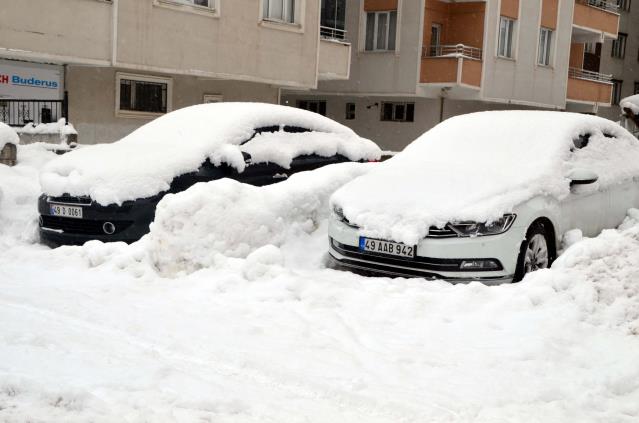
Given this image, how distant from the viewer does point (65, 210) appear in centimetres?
860

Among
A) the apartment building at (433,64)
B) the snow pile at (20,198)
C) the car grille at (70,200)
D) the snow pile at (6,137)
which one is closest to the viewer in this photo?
the car grille at (70,200)

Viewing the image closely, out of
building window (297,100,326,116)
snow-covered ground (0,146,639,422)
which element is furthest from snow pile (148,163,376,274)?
building window (297,100,326,116)

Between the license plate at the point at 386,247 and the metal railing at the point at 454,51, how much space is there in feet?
70.7

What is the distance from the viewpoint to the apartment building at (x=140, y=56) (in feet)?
57.7

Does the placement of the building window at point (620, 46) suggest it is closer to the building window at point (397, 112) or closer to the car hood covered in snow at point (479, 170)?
the building window at point (397, 112)

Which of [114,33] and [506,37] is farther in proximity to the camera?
[506,37]

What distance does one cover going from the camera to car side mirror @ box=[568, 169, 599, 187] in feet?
25.3

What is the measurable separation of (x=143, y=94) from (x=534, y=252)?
15248 mm

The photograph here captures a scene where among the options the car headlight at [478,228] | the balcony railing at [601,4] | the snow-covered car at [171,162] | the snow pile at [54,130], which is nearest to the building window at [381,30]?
the balcony railing at [601,4]

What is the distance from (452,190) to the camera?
286 inches

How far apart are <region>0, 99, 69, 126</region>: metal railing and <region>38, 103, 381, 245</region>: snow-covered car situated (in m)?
8.80

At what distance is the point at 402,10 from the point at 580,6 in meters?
9.92

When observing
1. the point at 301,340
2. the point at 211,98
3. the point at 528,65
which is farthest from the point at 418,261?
the point at 528,65

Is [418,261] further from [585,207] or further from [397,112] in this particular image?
[397,112]
